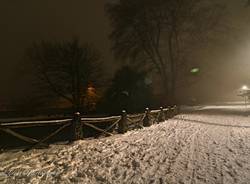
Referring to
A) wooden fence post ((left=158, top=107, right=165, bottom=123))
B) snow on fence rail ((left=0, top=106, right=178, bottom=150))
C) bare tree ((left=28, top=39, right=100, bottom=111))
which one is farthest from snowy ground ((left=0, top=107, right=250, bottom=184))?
bare tree ((left=28, top=39, right=100, bottom=111))

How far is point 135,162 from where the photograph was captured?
7434 mm

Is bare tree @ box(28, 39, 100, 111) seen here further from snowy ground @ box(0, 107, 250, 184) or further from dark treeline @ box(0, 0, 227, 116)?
snowy ground @ box(0, 107, 250, 184)

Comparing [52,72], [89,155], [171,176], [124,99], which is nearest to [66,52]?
[52,72]

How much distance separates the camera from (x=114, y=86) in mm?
32312

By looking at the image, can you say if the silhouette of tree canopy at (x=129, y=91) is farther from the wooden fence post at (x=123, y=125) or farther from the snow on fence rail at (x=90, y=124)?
the wooden fence post at (x=123, y=125)

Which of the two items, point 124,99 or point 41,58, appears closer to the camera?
point 124,99

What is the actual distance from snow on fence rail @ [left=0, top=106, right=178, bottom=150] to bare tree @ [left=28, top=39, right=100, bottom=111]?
660 inches

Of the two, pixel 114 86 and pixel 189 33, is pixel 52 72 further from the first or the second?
pixel 189 33

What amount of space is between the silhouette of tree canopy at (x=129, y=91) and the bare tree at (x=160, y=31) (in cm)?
292

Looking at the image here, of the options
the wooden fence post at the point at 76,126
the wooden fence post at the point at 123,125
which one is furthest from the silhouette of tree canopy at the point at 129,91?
the wooden fence post at the point at 76,126

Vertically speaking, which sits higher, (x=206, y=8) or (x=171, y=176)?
(x=206, y=8)

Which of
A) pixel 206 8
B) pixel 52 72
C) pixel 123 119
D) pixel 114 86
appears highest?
pixel 206 8

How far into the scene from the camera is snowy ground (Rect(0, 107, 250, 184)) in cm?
612

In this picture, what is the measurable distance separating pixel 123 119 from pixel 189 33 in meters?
16.8
